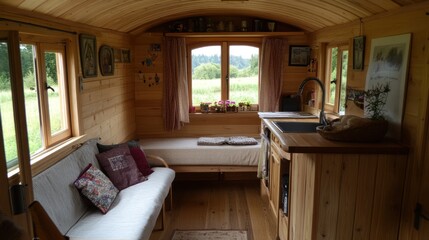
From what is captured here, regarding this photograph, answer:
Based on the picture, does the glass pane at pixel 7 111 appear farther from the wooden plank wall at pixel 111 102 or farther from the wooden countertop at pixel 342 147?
the wooden countertop at pixel 342 147

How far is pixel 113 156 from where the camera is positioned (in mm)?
3281

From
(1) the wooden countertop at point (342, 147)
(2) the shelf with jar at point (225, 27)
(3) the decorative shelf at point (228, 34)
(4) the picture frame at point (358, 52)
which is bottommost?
(1) the wooden countertop at point (342, 147)

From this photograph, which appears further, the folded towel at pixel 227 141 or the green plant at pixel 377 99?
the folded towel at pixel 227 141

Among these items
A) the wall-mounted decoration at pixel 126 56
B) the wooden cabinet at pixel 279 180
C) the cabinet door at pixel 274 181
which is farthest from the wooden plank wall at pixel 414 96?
the wall-mounted decoration at pixel 126 56

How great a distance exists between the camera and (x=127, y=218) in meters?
2.58

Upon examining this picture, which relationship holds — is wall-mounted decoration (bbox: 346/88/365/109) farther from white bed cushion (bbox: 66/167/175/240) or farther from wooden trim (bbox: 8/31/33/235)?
wooden trim (bbox: 8/31/33/235)

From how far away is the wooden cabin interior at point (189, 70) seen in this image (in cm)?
200

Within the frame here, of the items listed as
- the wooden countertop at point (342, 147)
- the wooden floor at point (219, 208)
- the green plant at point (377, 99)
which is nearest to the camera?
the wooden countertop at point (342, 147)

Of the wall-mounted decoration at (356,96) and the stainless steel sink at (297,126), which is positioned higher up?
the wall-mounted decoration at (356,96)

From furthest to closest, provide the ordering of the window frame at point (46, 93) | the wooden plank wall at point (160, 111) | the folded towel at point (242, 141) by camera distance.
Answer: the wooden plank wall at point (160, 111), the folded towel at point (242, 141), the window frame at point (46, 93)

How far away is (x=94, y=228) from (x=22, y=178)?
647mm

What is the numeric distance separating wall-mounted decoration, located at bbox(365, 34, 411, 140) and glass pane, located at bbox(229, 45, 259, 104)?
8.03 feet

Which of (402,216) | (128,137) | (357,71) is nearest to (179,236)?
(128,137)

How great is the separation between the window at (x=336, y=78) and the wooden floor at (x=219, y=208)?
1.40 metres
